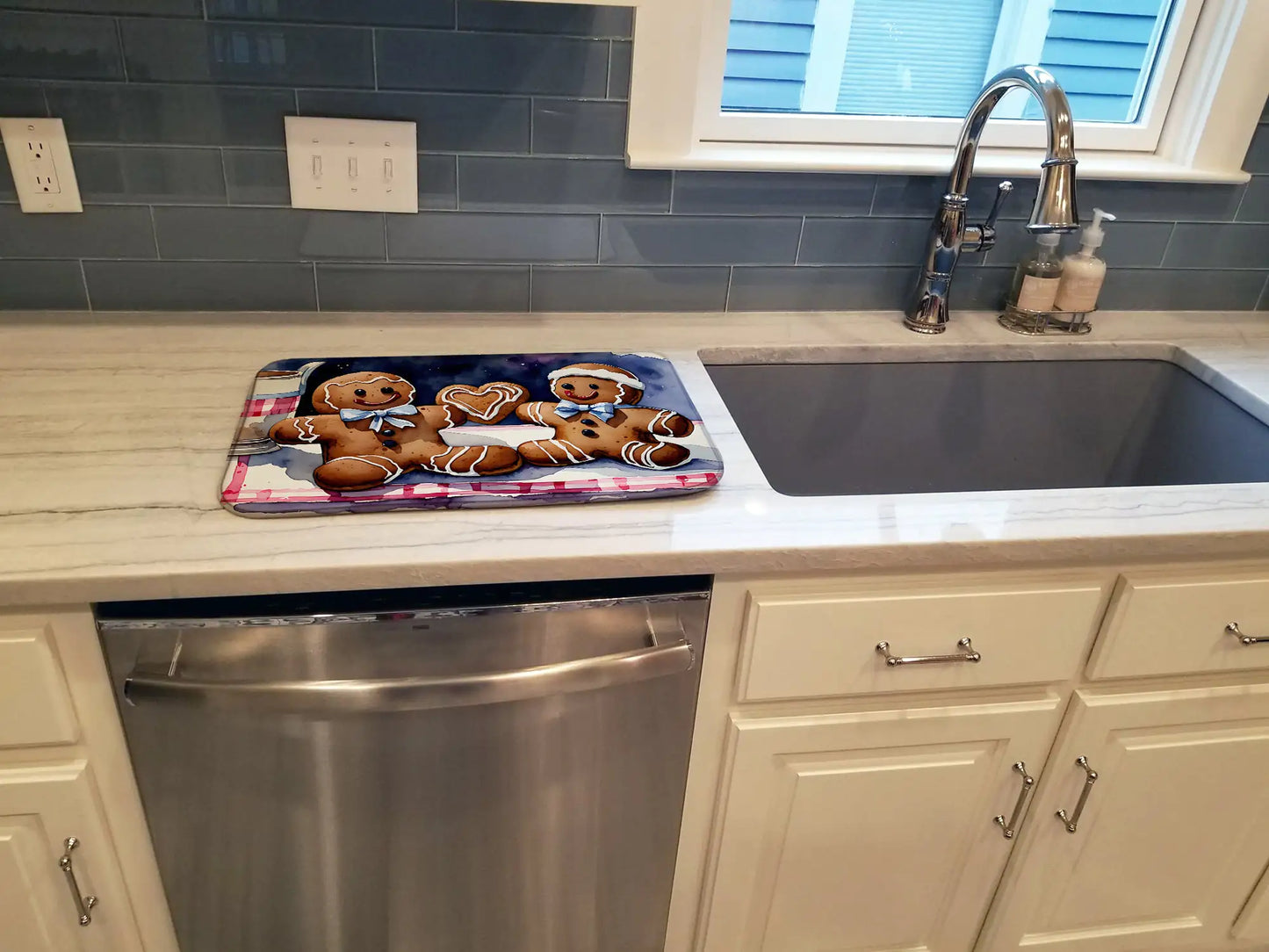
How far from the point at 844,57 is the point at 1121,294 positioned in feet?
1.89

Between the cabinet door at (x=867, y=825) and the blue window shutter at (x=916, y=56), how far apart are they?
2.95ft

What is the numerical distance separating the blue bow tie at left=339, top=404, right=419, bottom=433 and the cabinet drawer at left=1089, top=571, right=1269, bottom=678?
0.79 meters

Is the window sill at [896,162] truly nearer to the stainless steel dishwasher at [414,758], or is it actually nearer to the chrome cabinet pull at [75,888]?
the stainless steel dishwasher at [414,758]

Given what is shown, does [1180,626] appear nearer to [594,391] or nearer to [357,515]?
[594,391]

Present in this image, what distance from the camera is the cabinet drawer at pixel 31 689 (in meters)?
0.88

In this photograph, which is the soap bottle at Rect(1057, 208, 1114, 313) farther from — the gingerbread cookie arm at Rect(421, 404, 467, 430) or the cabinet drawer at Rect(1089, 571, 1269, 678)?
the gingerbread cookie arm at Rect(421, 404, 467, 430)

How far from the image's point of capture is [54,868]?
1.02 meters

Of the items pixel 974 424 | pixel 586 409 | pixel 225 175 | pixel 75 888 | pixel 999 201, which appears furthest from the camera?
pixel 974 424

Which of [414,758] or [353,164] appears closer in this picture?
[414,758]

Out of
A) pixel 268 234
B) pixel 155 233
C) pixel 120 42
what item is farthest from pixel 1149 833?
pixel 120 42

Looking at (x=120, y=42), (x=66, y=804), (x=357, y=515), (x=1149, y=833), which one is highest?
(x=120, y=42)

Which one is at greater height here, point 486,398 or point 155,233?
point 155,233

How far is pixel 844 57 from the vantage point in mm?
1459

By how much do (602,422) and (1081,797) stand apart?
739mm
